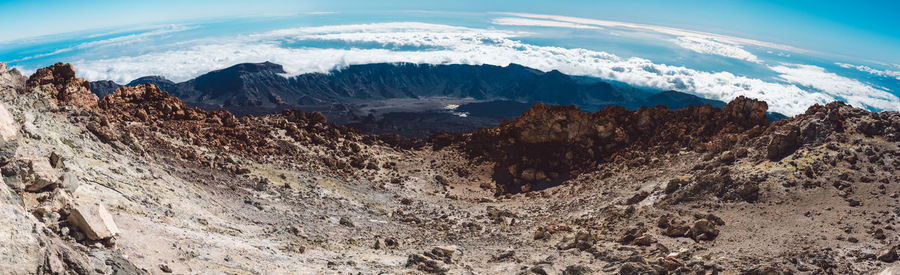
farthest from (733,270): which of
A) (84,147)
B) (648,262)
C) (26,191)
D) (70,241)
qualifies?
(84,147)

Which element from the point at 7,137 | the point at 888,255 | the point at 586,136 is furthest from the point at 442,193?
the point at 888,255

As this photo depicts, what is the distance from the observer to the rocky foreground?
13.0 m

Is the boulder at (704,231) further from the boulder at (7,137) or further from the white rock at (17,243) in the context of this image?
the boulder at (7,137)

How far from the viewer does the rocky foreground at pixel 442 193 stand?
1298cm

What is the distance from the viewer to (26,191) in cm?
1116

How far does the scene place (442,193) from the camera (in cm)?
3747

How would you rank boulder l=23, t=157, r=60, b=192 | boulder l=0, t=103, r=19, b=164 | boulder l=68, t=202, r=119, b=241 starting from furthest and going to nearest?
boulder l=0, t=103, r=19, b=164 < boulder l=23, t=157, r=60, b=192 < boulder l=68, t=202, r=119, b=241

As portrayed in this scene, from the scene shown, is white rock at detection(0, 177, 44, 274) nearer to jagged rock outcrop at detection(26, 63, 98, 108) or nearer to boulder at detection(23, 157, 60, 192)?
boulder at detection(23, 157, 60, 192)

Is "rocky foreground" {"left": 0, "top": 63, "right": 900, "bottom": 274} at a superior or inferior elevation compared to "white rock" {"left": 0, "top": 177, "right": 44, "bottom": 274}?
inferior

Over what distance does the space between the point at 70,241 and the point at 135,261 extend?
1401 mm

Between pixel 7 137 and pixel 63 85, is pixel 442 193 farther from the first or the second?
pixel 7 137

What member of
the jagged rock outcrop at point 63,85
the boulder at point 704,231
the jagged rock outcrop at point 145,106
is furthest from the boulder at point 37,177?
the boulder at point 704,231

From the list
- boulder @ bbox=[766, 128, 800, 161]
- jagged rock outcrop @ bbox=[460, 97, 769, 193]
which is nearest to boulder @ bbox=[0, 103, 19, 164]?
jagged rock outcrop @ bbox=[460, 97, 769, 193]

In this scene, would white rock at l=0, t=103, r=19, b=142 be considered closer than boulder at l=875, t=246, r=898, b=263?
No
